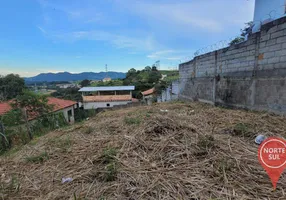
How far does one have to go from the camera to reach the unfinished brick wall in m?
3.42

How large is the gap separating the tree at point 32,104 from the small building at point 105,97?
12.9m

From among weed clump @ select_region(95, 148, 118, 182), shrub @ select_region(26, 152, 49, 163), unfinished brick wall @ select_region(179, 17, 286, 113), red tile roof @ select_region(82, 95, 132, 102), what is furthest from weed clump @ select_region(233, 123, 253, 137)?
red tile roof @ select_region(82, 95, 132, 102)

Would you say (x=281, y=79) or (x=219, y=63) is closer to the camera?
(x=281, y=79)

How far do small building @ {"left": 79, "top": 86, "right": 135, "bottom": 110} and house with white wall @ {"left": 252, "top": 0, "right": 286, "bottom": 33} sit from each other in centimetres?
1488

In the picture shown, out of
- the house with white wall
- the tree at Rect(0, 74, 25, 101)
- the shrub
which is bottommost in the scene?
the shrub

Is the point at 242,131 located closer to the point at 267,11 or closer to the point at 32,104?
the point at 267,11

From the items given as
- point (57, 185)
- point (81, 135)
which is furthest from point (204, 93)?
point (57, 185)

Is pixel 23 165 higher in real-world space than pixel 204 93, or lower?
lower

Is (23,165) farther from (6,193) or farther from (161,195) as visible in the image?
(161,195)

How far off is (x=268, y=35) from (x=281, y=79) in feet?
3.62

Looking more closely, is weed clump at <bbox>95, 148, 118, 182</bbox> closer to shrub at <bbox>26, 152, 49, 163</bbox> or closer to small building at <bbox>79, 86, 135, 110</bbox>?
shrub at <bbox>26, 152, 49, 163</bbox>

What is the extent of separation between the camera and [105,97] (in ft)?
69.6

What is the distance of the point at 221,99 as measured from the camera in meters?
5.62

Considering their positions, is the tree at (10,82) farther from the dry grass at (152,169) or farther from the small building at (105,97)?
the dry grass at (152,169)
